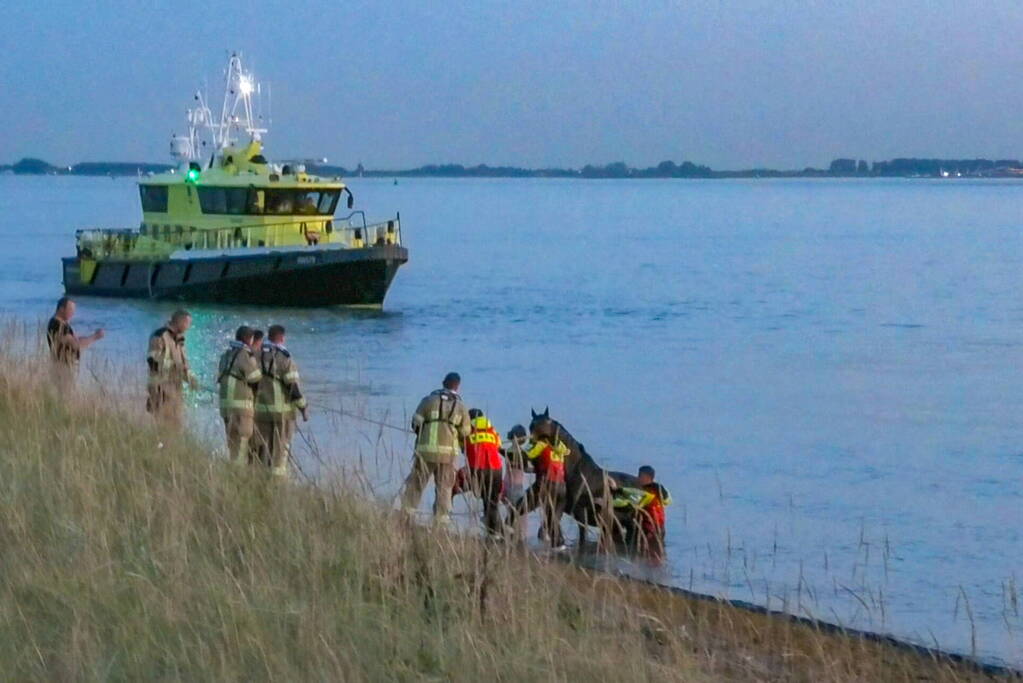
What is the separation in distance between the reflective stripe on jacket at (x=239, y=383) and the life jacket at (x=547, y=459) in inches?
77.0

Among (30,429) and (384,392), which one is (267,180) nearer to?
(384,392)

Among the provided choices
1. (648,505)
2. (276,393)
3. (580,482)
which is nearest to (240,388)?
(276,393)

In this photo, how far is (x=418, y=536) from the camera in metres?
6.11

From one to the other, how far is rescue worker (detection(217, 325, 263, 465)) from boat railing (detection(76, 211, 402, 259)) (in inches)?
820

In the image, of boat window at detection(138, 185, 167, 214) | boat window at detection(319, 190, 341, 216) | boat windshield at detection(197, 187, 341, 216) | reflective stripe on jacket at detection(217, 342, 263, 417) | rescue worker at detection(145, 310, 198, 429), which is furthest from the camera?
boat window at detection(138, 185, 167, 214)

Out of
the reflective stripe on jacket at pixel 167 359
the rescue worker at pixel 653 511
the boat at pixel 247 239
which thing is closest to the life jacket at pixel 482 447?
the rescue worker at pixel 653 511

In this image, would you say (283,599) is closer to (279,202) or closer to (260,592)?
(260,592)

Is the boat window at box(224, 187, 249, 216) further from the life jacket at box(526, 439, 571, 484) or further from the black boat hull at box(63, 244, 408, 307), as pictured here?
the life jacket at box(526, 439, 571, 484)

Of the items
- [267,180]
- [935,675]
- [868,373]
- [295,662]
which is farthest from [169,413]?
[267,180]

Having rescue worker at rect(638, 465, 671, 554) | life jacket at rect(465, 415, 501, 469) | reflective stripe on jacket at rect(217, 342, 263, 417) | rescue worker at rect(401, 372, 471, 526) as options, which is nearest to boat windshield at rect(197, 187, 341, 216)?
reflective stripe on jacket at rect(217, 342, 263, 417)

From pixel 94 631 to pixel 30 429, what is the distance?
Result: 3.72 m

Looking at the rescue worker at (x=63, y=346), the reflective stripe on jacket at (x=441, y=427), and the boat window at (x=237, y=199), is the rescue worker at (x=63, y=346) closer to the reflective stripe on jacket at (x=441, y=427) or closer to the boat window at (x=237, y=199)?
the reflective stripe on jacket at (x=441, y=427)

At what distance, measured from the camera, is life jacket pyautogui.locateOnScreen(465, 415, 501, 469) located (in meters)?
10.4

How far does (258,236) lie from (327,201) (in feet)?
5.23
